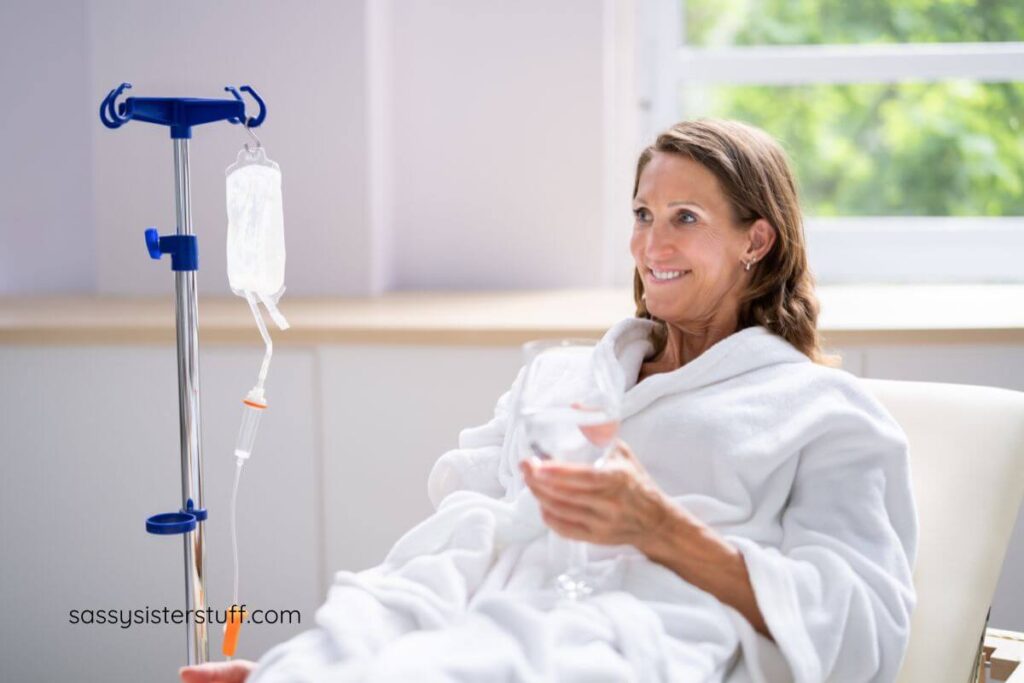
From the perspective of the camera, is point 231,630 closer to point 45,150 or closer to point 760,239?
point 760,239

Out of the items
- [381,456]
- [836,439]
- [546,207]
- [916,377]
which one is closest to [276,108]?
[546,207]

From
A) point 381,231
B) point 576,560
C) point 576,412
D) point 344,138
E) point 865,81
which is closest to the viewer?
point 576,412

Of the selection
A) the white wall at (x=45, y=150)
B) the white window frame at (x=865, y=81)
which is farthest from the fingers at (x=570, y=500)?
the white wall at (x=45, y=150)

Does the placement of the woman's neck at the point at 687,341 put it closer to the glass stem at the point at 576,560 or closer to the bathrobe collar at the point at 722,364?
the bathrobe collar at the point at 722,364

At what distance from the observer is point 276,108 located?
296 cm

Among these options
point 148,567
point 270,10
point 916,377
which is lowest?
point 148,567

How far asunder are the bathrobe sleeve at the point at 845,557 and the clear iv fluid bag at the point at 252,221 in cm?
76

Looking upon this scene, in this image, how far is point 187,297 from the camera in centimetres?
178

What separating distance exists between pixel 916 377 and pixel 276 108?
4.97ft

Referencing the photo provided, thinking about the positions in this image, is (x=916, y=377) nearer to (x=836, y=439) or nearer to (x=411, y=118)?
(x=836, y=439)

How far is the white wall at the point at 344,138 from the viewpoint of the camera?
9.64ft

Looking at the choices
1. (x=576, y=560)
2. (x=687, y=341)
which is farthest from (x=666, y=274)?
(x=576, y=560)

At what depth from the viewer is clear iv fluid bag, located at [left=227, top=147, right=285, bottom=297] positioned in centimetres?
181

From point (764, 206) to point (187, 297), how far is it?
788mm
